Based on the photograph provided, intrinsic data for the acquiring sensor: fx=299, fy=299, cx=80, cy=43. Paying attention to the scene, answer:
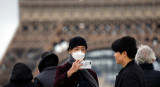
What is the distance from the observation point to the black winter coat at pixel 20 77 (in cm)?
502

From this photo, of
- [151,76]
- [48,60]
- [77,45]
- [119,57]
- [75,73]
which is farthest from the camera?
[48,60]

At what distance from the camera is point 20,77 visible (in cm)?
502

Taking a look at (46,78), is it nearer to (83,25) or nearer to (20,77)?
(20,77)

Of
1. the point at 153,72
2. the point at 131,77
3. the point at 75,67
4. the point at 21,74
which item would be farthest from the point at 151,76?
the point at 21,74

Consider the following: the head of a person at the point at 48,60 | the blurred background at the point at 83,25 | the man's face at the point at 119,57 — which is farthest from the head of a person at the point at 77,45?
the blurred background at the point at 83,25

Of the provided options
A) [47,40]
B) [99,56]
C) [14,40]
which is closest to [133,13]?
[99,56]

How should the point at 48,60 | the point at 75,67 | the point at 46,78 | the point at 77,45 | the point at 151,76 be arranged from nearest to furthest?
the point at 75,67, the point at 77,45, the point at 151,76, the point at 46,78, the point at 48,60

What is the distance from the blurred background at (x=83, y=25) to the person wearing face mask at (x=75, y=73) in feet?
98.8

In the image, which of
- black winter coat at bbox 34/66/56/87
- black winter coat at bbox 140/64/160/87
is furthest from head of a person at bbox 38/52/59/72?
black winter coat at bbox 140/64/160/87

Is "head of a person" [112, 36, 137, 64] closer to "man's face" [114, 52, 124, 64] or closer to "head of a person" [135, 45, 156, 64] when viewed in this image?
"man's face" [114, 52, 124, 64]

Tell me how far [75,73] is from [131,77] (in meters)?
0.96

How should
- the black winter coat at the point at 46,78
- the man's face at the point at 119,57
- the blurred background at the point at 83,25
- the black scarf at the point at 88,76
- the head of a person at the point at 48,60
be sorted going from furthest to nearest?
the blurred background at the point at 83,25 → the head of a person at the point at 48,60 → the black winter coat at the point at 46,78 → the black scarf at the point at 88,76 → the man's face at the point at 119,57

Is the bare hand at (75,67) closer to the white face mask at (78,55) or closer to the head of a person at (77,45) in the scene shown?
the white face mask at (78,55)

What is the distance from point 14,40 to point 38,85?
32.4m
